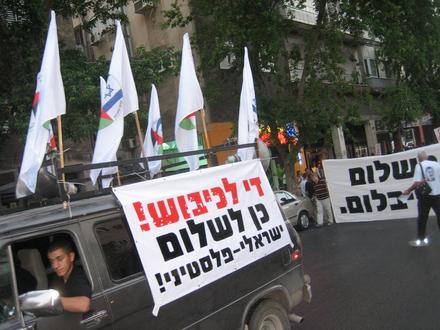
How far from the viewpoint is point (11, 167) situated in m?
17.5

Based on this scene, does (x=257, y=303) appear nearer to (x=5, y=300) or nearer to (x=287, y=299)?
(x=287, y=299)

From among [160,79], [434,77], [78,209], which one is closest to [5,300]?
[78,209]

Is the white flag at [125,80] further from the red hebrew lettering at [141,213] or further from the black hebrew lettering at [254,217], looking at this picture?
the red hebrew lettering at [141,213]

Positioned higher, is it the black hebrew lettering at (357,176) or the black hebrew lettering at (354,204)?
the black hebrew lettering at (357,176)

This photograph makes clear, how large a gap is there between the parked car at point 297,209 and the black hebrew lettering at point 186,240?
→ 36.6 feet

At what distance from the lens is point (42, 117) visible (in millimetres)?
4527

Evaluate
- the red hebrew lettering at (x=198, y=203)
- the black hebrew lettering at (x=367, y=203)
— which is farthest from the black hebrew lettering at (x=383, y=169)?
the red hebrew lettering at (x=198, y=203)

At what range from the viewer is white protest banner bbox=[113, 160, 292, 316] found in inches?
145

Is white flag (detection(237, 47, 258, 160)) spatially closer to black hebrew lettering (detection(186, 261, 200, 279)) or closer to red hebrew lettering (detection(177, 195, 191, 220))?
red hebrew lettering (detection(177, 195, 191, 220))

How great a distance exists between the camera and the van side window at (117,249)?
355 centimetres

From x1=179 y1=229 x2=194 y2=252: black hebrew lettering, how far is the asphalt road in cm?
260

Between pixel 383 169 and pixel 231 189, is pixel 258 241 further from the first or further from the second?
pixel 383 169

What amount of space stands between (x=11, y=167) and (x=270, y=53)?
9370 mm

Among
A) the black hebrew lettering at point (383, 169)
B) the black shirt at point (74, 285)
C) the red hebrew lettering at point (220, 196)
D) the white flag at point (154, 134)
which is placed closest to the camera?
the black shirt at point (74, 285)
